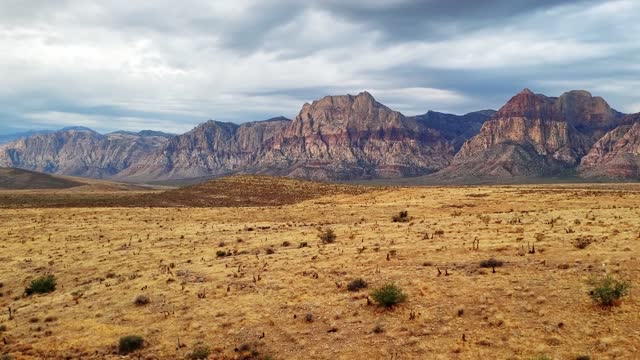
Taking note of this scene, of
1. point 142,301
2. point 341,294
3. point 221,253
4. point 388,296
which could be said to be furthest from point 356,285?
point 221,253

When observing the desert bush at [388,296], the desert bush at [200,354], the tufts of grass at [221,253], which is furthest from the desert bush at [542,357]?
the tufts of grass at [221,253]

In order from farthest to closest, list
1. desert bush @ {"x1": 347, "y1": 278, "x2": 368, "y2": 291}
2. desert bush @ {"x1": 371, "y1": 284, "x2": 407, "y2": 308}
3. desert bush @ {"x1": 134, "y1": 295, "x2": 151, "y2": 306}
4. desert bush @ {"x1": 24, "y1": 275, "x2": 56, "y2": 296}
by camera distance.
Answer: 1. desert bush @ {"x1": 24, "y1": 275, "x2": 56, "y2": 296}
2. desert bush @ {"x1": 134, "y1": 295, "x2": 151, "y2": 306}
3. desert bush @ {"x1": 347, "y1": 278, "x2": 368, "y2": 291}
4. desert bush @ {"x1": 371, "y1": 284, "x2": 407, "y2": 308}

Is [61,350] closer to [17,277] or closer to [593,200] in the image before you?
[17,277]

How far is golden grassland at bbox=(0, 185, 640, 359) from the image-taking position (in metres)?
18.3

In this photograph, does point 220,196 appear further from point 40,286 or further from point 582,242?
point 582,242

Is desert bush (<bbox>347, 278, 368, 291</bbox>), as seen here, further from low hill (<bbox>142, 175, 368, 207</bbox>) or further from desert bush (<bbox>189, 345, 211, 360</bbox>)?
low hill (<bbox>142, 175, 368, 207</bbox>)

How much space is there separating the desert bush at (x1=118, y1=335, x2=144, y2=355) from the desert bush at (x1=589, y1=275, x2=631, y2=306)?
1801 centimetres

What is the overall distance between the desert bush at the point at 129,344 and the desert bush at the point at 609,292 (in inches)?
709

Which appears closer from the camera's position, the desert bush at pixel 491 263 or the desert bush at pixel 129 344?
the desert bush at pixel 129 344

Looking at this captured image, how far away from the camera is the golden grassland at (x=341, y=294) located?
18312 mm

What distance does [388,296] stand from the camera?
21.5m

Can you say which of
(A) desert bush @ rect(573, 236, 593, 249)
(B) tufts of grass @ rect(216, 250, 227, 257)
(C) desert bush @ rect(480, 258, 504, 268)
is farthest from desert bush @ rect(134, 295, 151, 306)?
(A) desert bush @ rect(573, 236, 593, 249)

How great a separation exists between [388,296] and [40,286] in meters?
21.7

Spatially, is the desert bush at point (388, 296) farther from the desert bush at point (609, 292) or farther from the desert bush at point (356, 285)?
the desert bush at point (609, 292)
